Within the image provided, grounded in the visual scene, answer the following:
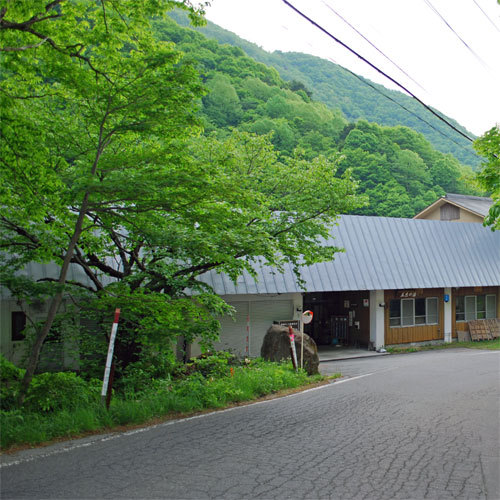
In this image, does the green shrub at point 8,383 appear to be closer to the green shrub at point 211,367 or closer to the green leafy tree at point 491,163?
the green shrub at point 211,367

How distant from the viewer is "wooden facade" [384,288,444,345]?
2069cm

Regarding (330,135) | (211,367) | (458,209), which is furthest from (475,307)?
(330,135)

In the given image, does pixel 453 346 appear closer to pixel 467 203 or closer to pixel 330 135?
pixel 467 203

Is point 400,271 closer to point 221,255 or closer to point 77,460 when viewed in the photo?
point 221,255

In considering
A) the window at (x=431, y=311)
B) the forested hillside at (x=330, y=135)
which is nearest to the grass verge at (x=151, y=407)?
the window at (x=431, y=311)

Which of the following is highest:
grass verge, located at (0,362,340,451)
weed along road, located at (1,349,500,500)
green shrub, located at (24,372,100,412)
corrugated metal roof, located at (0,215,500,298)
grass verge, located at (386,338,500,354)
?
corrugated metal roof, located at (0,215,500,298)

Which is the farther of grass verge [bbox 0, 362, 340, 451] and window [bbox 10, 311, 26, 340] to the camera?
window [bbox 10, 311, 26, 340]

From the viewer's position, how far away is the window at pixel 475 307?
23.1 m

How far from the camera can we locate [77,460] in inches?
212

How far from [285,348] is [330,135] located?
42362 mm

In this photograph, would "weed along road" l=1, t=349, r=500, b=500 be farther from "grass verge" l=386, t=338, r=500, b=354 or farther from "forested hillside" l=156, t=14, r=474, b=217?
"forested hillside" l=156, t=14, r=474, b=217

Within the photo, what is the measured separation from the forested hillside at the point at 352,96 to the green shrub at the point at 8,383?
59444mm

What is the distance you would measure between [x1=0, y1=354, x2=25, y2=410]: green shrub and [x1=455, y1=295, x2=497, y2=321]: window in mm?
21038

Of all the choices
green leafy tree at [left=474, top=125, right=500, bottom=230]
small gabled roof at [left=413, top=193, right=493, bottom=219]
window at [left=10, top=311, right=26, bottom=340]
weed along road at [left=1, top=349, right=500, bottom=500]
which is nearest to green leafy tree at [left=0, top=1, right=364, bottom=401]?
weed along road at [left=1, top=349, right=500, bottom=500]
